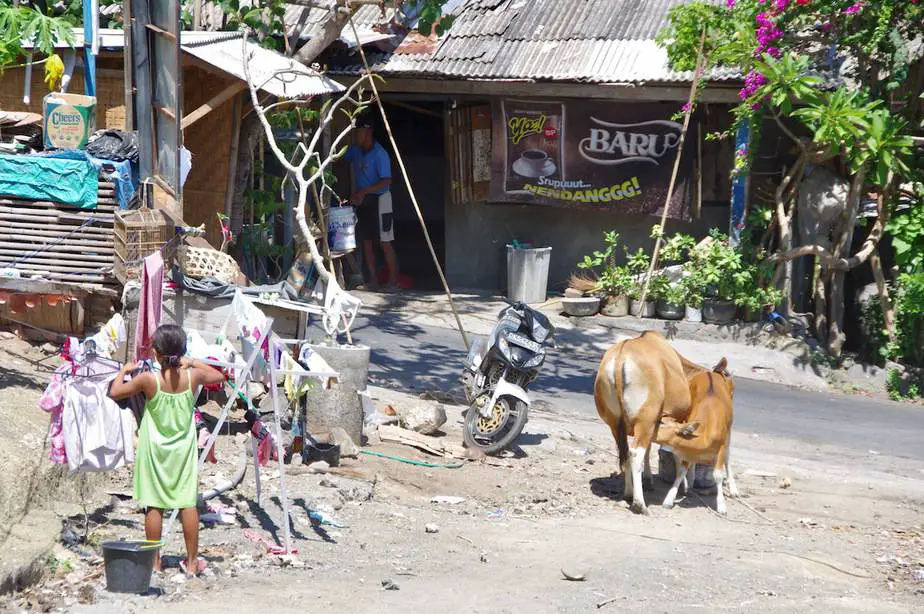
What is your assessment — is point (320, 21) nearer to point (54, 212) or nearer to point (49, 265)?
point (54, 212)

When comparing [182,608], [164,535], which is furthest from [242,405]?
[182,608]

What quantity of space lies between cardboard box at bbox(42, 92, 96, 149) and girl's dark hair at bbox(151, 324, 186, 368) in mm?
5063

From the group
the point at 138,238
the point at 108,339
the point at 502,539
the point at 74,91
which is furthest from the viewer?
the point at 74,91

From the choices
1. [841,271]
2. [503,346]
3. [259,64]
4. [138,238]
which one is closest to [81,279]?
[138,238]

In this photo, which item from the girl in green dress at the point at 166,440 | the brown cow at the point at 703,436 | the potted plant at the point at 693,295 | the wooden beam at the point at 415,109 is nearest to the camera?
the girl in green dress at the point at 166,440

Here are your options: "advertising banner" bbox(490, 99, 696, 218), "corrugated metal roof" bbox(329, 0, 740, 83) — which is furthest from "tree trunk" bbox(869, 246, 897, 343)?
"corrugated metal roof" bbox(329, 0, 740, 83)

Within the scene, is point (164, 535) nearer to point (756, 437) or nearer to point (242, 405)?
point (242, 405)

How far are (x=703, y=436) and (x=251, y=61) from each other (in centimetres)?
665

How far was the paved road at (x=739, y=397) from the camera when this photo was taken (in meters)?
11.2

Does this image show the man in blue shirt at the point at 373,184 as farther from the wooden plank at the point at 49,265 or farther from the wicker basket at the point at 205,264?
the wooden plank at the point at 49,265

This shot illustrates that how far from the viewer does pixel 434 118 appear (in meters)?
17.8

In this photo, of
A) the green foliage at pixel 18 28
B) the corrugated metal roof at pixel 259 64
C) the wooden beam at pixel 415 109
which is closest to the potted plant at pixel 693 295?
the wooden beam at pixel 415 109

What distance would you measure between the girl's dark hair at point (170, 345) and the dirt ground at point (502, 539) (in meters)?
1.15

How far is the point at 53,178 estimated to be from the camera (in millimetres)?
10266
